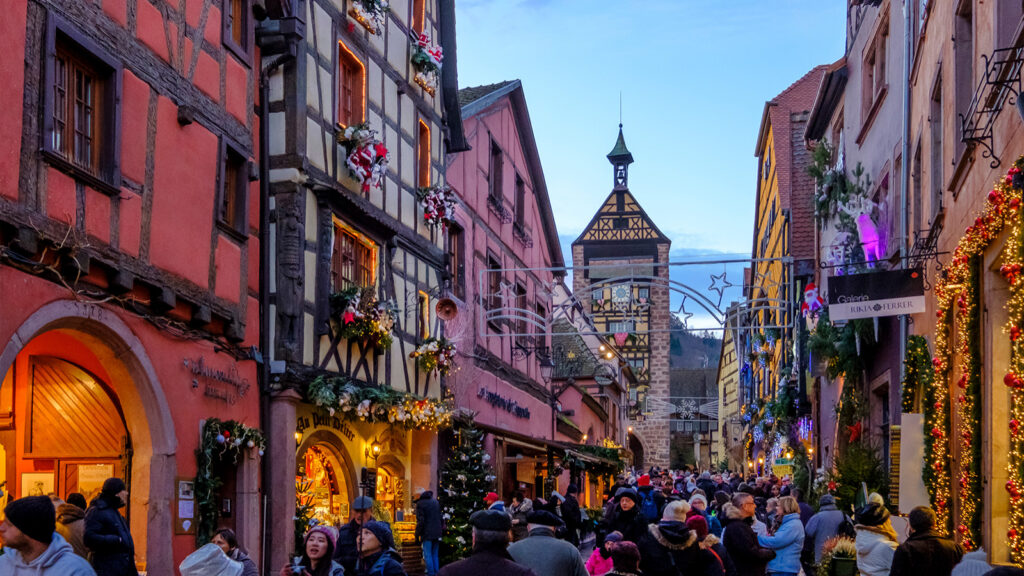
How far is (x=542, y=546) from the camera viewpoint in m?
7.79

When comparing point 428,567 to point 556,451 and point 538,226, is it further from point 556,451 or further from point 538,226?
point 538,226

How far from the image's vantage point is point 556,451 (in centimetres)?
2878

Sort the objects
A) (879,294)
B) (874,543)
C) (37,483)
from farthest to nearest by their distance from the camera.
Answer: (879,294)
(37,483)
(874,543)

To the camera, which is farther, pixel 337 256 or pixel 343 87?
pixel 343 87

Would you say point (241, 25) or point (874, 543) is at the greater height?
point (241, 25)

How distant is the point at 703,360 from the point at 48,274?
13733 centimetres

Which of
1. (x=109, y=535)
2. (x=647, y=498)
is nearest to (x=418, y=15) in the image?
(x=647, y=498)

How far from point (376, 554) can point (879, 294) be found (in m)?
8.01

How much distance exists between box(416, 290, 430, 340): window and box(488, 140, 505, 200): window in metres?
6.46

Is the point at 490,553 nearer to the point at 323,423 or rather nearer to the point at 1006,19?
the point at 1006,19

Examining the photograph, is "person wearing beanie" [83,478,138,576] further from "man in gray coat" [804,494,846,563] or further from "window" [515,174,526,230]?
"window" [515,174,526,230]

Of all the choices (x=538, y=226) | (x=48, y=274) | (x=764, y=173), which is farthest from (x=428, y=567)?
(x=764, y=173)

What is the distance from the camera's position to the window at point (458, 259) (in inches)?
961

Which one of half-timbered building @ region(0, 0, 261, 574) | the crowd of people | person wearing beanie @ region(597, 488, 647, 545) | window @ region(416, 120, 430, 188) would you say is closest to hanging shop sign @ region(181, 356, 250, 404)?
half-timbered building @ region(0, 0, 261, 574)
